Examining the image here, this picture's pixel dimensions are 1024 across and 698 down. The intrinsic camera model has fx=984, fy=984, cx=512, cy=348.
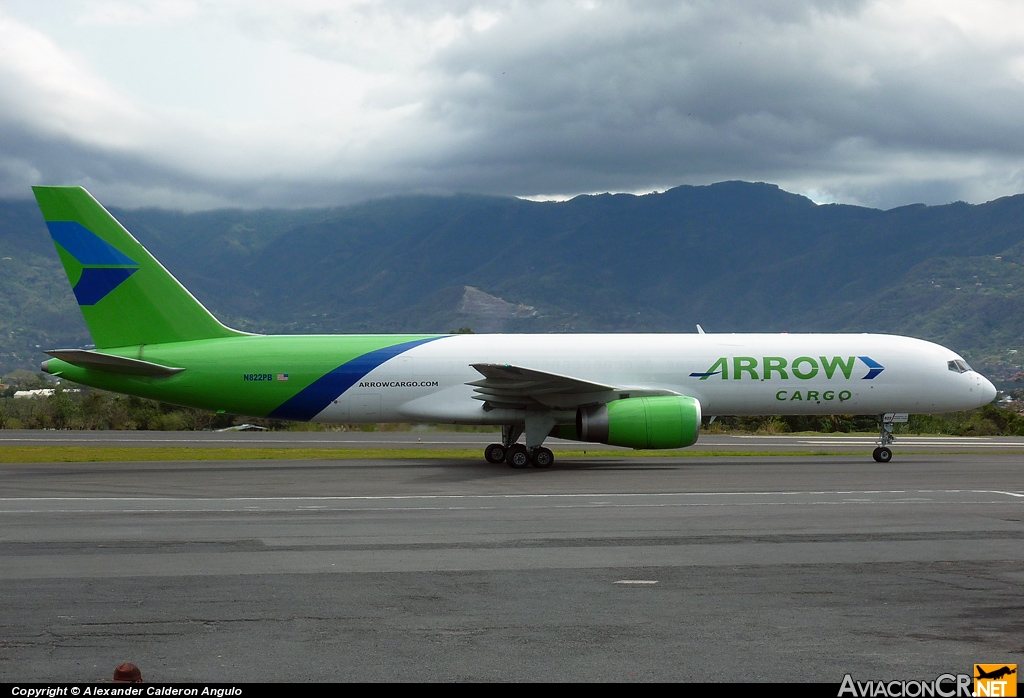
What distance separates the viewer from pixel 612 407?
23.8 metres

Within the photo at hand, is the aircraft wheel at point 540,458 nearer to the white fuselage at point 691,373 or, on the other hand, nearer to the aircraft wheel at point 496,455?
the white fuselage at point 691,373

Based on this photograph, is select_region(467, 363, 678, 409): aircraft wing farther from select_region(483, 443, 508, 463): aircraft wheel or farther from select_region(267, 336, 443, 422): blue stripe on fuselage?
select_region(267, 336, 443, 422): blue stripe on fuselage

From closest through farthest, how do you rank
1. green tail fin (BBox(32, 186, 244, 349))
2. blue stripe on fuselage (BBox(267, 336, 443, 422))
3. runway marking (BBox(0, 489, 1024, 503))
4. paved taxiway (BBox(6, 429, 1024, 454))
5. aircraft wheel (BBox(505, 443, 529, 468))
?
runway marking (BBox(0, 489, 1024, 503)), aircraft wheel (BBox(505, 443, 529, 468)), green tail fin (BBox(32, 186, 244, 349)), blue stripe on fuselage (BBox(267, 336, 443, 422)), paved taxiway (BBox(6, 429, 1024, 454))

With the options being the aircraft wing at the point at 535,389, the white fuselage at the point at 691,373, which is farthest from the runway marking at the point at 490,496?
the white fuselage at the point at 691,373

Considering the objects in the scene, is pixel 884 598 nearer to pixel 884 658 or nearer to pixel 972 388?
pixel 884 658

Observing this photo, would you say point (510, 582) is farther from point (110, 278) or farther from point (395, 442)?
point (395, 442)

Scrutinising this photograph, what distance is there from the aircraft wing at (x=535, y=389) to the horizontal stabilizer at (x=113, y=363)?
7876mm

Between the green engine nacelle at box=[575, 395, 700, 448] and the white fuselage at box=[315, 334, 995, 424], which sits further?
the white fuselage at box=[315, 334, 995, 424]

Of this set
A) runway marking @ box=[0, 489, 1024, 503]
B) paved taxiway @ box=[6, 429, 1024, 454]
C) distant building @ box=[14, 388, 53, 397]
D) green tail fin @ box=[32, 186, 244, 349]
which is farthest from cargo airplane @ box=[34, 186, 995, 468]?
distant building @ box=[14, 388, 53, 397]

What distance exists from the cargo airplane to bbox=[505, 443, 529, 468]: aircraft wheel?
0.04 meters

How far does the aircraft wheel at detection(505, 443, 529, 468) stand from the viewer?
24.4 meters

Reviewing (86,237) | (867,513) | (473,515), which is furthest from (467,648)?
(86,237)

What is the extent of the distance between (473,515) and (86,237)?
14.6 metres

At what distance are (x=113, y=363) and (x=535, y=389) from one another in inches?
408
